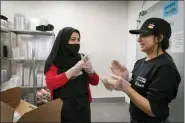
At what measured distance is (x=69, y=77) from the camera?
1174 mm

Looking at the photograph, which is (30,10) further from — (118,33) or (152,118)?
(152,118)

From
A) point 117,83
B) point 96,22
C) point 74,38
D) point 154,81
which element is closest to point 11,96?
point 117,83

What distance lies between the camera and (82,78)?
1.31 m

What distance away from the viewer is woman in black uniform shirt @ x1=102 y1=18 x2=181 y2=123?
2.84 ft

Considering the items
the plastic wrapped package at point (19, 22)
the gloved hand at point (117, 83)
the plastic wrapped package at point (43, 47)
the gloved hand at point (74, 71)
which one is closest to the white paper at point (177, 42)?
the gloved hand at point (117, 83)

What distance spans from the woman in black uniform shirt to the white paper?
23.0 inches

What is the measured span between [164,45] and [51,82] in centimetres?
82

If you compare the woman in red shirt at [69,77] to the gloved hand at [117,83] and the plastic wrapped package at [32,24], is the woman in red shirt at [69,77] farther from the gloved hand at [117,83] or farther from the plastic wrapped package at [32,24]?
the plastic wrapped package at [32,24]

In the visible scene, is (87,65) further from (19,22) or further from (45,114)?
(19,22)

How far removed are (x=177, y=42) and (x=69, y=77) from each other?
109cm

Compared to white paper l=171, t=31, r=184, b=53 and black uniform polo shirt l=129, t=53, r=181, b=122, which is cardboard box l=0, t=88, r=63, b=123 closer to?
black uniform polo shirt l=129, t=53, r=181, b=122

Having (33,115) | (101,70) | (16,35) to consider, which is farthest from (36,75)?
(33,115)

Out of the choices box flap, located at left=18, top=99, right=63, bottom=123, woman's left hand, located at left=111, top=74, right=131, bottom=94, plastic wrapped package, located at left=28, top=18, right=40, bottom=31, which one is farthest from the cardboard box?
plastic wrapped package, located at left=28, top=18, right=40, bottom=31

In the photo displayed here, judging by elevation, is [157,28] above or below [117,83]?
above
